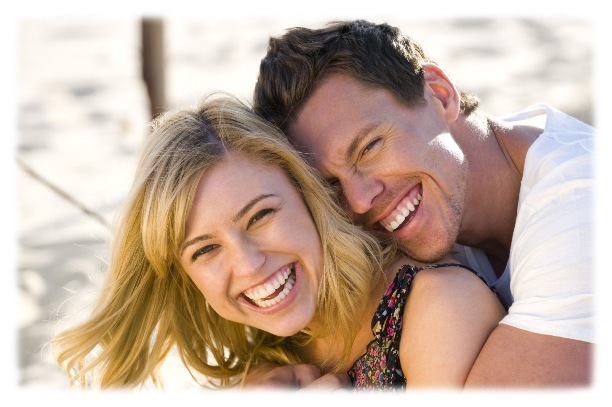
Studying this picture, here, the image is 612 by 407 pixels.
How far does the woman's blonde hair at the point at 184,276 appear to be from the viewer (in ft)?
9.70

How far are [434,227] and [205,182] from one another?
81 cm

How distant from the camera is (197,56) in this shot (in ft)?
31.1

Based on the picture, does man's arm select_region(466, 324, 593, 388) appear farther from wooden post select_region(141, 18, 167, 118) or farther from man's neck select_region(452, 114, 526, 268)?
wooden post select_region(141, 18, 167, 118)

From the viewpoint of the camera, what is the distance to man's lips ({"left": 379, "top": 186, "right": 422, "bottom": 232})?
3129mm

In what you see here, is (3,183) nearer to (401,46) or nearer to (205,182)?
(205,182)

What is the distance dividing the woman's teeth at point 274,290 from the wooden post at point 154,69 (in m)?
2.87

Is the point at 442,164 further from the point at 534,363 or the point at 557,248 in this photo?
the point at 534,363

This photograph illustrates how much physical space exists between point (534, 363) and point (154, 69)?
12.0 ft

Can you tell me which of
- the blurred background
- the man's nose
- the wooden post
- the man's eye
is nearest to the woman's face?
the man's nose

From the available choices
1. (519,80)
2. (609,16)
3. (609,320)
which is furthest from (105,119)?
(609,320)

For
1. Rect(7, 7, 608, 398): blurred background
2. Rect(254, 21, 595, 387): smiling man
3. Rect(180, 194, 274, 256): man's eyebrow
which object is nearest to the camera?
Rect(254, 21, 595, 387): smiling man

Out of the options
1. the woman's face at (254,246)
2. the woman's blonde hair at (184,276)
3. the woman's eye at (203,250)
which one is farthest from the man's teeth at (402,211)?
the woman's eye at (203,250)

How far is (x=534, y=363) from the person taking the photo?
259 cm

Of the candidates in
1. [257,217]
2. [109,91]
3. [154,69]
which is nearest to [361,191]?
[257,217]
